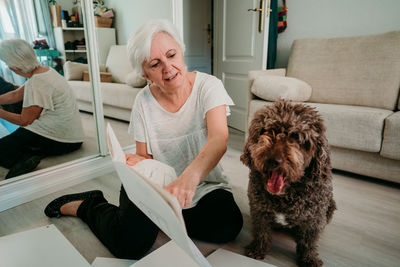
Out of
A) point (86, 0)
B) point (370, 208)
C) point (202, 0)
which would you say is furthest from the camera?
point (202, 0)

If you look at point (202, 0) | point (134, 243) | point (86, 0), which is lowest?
point (134, 243)

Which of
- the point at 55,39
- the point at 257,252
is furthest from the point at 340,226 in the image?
the point at 55,39

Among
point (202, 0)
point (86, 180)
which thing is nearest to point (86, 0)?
point (86, 180)

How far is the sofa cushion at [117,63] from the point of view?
2160mm

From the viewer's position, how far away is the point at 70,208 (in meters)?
1.45

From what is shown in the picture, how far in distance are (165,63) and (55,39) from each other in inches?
51.1

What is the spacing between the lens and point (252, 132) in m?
0.94

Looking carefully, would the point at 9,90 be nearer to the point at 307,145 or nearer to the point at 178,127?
the point at 178,127

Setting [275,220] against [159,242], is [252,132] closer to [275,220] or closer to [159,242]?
[275,220]

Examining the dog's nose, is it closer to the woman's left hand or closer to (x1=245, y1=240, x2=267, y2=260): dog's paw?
the woman's left hand

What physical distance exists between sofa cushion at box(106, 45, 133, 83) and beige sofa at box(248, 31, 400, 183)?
1.20 metres

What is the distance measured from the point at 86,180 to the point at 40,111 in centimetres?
62

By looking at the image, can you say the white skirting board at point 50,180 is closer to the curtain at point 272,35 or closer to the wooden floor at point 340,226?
the wooden floor at point 340,226

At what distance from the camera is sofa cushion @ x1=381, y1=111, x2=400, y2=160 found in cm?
161
